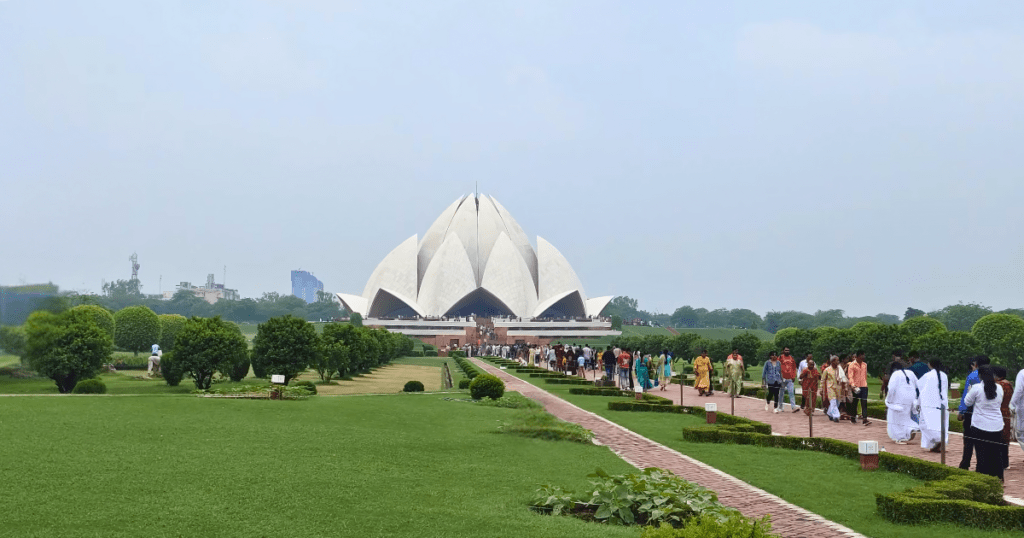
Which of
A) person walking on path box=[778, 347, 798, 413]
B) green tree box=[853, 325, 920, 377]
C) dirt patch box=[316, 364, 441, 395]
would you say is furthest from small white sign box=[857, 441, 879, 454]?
green tree box=[853, 325, 920, 377]

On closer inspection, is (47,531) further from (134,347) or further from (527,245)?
(527,245)

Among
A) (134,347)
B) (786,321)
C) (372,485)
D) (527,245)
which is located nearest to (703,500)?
(372,485)

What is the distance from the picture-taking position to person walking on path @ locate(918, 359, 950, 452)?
7.21 meters

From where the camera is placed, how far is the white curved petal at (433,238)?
56928mm

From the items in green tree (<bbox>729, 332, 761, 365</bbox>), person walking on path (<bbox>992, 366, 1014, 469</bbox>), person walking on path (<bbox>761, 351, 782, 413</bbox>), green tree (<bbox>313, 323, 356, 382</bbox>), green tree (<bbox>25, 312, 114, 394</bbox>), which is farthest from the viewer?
green tree (<bbox>729, 332, 761, 365</bbox>)

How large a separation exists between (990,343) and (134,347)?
24506 millimetres

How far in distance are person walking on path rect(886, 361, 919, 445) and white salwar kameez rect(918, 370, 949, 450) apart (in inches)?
4.3

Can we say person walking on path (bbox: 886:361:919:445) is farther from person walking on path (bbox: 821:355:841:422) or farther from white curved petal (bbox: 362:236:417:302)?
white curved petal (bbox: 362:236:417:302)

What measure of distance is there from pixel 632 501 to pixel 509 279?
163 ft

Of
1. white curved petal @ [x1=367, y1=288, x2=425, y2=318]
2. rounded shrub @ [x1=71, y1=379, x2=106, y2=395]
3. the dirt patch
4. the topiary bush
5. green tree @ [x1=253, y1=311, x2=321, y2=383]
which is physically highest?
white curved petal @ [x1=367, y1=288, x2=425, y2=318]

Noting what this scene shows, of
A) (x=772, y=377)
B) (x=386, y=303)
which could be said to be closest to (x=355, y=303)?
(x=386, y=303)

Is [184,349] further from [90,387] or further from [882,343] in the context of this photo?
[882,343]

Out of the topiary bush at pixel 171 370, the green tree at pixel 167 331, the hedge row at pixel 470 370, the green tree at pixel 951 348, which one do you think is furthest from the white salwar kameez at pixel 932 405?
the green tree at pixel 167 331

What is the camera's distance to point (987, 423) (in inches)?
233
